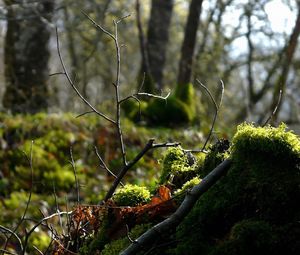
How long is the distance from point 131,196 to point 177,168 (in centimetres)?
37

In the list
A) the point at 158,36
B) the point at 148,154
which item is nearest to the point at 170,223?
the point at 148,154

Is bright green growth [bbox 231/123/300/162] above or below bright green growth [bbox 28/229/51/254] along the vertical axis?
above

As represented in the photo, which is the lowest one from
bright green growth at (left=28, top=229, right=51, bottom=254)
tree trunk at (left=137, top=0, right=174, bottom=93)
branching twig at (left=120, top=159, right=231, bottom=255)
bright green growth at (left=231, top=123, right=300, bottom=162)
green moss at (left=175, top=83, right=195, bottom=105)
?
bright green growth at (left=28, top=229, right=51, bottom=254)

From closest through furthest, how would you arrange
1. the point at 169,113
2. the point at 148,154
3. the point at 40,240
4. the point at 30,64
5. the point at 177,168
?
the point at 177,168, the point at 40,240, the point at 148,154, the point at 169,113, the point at 30,64

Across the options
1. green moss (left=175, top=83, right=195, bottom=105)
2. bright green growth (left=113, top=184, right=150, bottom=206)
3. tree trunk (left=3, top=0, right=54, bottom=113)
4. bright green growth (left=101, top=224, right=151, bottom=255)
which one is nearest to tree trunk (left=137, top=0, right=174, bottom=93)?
green moss (left=175, top=83, right=195, bottom=105)

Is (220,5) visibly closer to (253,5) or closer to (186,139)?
(253,5)

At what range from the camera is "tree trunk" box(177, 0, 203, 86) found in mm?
13117

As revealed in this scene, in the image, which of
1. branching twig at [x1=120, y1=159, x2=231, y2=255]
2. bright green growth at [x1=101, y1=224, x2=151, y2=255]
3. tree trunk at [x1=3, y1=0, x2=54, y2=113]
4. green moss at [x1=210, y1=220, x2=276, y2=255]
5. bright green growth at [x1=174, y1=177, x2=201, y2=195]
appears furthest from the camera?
tree trunk at [x1=3, y1=0, x2=54, y2=113]

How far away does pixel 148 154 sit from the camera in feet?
33.7

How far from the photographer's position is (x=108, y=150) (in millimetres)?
9672

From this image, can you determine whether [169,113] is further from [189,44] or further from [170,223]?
[170,223]

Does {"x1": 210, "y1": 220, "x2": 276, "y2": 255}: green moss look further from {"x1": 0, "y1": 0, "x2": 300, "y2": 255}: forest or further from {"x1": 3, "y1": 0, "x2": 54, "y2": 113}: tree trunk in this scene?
{"x1": 3, "y1": 0, "x2": 54, "y2": 113}: tree trunk

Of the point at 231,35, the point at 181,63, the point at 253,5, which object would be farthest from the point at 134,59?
the point at 181,63

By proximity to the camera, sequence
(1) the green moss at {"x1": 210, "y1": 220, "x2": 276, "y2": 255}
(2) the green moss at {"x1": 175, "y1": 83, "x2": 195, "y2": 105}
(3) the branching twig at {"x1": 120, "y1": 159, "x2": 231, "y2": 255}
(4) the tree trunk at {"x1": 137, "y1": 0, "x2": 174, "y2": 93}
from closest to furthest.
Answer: (1) the green moss at {"x1": 210, "y1": 220, "x2": 276, "y2": 255}, (3) the branching twig at {"x1": 120, "y1": 159, "x2": 231, "y2": 255}, (2) the green moss at {"x1": 175, "y1": 83, "x2": 195, "y2": 105}, (4) the tree trunk at {"x1": 137, "y1": 0, "x2": 174, "y2": 93}
